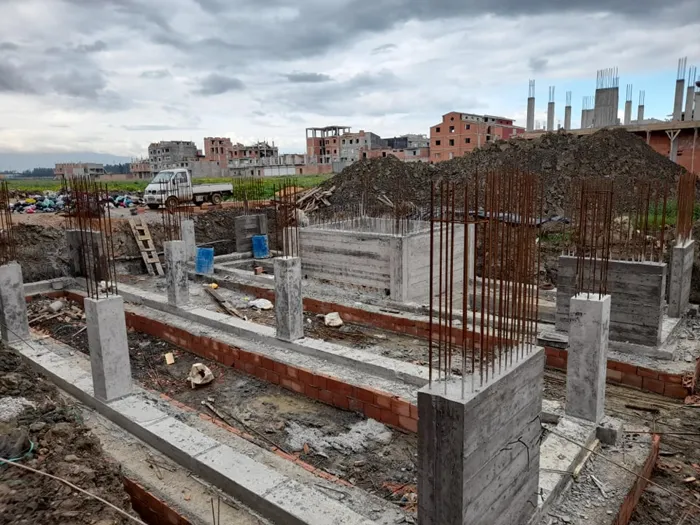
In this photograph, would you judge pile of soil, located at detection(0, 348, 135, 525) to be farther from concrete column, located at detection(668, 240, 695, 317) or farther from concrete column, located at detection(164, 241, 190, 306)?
concrete column, located at detection(668, 240, 695, 317)

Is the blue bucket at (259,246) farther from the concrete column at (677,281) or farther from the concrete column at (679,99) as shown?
the concrete column at (679,99)

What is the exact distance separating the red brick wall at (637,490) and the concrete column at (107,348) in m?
5.45

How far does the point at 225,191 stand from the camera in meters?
24.5

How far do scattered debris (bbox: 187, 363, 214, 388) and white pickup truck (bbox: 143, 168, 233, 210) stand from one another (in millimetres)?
12890

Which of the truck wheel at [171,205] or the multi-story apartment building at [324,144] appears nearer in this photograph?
the truck wheel at [171,205]

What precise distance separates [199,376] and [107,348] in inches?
66.6

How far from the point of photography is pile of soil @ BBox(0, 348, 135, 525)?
358 cm

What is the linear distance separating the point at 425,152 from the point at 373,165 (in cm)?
3894

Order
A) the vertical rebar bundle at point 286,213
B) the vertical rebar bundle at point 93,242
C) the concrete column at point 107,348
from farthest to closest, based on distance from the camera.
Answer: the vertical rebar bundle at point 286,213, the vertical rebar bundle at point 93,242, the concrete column at point 107,348

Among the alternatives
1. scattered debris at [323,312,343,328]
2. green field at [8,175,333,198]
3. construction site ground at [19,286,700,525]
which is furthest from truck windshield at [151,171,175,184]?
construction site ground at [19,286,700,525]

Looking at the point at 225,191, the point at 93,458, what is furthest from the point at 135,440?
the point at 225,191

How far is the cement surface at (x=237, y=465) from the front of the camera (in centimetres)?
407

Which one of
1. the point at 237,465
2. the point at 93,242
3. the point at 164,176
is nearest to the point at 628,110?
the point at 164,176

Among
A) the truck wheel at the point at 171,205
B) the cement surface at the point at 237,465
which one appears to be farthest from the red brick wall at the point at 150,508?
the truck wheel at the point at 171,205
